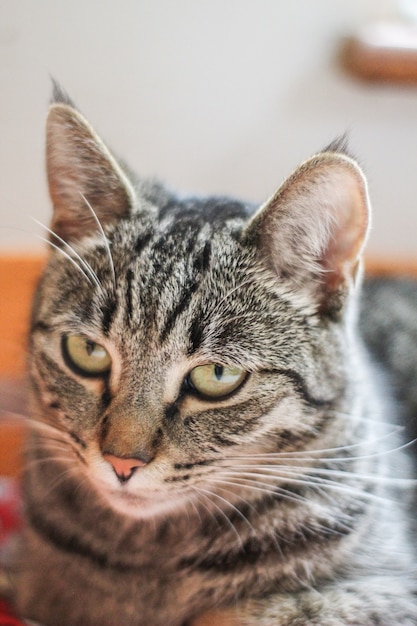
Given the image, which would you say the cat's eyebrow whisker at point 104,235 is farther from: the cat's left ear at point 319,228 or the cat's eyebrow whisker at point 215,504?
the cat's eyebrow whisker at point 215,504

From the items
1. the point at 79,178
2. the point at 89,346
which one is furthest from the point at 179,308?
the point at 79,178

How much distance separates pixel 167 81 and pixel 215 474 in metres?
1.07

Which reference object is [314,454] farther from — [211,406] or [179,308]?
[179,308]

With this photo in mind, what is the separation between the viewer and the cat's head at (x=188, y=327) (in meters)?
0.79

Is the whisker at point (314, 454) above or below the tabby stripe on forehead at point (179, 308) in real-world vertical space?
below

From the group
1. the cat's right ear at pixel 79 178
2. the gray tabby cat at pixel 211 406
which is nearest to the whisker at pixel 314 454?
the gray tabby cat at pixel 211 406

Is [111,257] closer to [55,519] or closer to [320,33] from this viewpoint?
[55,519]

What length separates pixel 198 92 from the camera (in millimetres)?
1620

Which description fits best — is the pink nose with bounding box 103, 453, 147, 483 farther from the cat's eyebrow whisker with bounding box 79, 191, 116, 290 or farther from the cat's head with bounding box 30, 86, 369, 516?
the cat's eyebrow whisker with bounding box 79, 191, 116, 290

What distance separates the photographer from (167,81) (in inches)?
62.7

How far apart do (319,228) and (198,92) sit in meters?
0.90

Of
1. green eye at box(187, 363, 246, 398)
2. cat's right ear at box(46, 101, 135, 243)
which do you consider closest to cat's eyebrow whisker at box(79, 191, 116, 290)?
cat's right ear at box(46, 101, 135, 243)

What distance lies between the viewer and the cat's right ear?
855 millimetres

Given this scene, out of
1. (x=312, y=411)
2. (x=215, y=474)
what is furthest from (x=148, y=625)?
(x=312, y=411)
